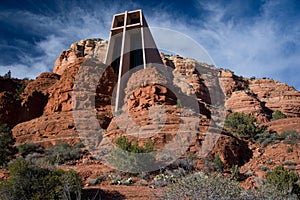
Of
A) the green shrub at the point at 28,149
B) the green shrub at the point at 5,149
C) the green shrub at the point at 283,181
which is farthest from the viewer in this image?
the green shrub at the point at 28,149

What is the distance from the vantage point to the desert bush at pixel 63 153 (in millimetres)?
14288

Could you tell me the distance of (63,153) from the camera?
14.8 meters

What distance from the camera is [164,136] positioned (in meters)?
15.0

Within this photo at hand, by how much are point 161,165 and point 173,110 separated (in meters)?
4.88

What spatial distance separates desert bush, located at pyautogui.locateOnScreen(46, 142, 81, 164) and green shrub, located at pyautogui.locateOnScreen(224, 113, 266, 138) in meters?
10.1

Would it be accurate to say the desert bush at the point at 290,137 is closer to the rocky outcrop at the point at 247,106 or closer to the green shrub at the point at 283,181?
the green shrub at the point at 283,181

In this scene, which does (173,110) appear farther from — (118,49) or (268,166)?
(118,49)

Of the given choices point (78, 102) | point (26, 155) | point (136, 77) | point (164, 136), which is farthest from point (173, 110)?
point (26, 155)

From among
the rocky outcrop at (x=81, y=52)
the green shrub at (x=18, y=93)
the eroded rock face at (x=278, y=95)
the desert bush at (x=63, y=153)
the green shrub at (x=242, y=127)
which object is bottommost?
the desert bush at (x=63, y=153)

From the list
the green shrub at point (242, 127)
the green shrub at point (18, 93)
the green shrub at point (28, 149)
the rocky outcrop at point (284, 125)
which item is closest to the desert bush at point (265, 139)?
the green shrub at point (242, 127)

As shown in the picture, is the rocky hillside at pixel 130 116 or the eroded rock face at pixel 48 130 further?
the eroded rock face at pixel 48 130

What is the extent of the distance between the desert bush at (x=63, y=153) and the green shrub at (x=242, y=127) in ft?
33.2

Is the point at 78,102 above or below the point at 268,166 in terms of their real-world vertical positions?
above

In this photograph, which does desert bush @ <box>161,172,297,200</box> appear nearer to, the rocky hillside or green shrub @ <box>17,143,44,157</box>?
the rocky hillside
